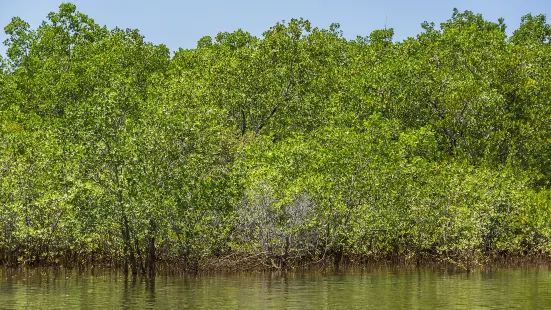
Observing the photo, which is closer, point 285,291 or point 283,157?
point 285,291

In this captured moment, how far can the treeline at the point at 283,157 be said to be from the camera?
130 ft

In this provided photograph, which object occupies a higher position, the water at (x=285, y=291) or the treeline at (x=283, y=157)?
the treeline at (x=283, y=157)

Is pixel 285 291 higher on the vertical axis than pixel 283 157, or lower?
lower

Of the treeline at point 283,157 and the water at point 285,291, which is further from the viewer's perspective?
the treeline at point 283,157

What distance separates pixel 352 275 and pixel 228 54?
107 feet

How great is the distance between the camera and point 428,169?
171 ft

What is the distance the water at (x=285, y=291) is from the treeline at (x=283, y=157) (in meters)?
2.43

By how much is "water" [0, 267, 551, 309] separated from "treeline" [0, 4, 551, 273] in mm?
2427

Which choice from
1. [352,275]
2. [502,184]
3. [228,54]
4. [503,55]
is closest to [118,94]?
[352,275]

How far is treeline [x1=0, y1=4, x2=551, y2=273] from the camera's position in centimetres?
3972

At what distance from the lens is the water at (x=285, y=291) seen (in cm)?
2689

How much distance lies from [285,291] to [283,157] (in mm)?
16024

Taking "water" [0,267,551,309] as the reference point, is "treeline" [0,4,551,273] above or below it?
above

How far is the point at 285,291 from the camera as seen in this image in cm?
3212
